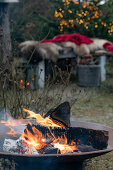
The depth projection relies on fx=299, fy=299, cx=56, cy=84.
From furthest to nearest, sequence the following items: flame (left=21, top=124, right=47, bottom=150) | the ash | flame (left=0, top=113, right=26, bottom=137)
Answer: flame (left=0, top=113, right=26, bottom=137), flame (left=21, top=124, right=47, bottom=150), the ash

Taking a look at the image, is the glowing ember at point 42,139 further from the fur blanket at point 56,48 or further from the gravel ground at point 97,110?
the fur blanket at point 56,48

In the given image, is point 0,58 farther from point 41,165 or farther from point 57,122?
point 41,165

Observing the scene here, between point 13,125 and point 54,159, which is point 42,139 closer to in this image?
point 13,125

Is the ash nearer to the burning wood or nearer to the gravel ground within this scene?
the burning wood

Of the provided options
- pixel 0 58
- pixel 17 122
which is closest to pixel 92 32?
pixel 0 58

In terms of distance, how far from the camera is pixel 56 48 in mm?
8695

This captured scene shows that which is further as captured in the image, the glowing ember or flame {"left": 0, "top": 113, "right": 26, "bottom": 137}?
flame {"left": 0, "top": 113, "right": 26, "bottom": 137}

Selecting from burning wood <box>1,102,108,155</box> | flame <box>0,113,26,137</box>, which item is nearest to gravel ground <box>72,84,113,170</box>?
burning wood <box>1,102,108,155</box>

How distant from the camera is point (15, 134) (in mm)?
3125

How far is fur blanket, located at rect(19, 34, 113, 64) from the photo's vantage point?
8.05 m

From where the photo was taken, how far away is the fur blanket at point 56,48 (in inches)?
317

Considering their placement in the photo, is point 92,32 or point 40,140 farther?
point 92,32

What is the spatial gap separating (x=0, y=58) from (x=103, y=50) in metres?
6.15

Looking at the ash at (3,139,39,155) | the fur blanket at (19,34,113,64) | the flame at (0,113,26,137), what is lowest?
the ash at (3,139,39,155)
